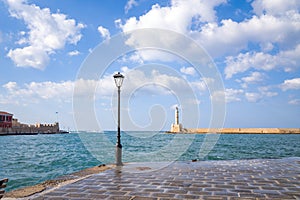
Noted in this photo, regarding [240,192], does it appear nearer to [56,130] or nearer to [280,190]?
[280,190]

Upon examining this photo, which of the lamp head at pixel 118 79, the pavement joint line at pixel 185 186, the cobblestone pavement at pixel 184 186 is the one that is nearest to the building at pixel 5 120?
the lamp head at pixel 118 79

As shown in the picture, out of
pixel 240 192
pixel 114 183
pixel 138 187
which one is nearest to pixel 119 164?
pixel 114 183

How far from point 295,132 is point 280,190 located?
14312cm

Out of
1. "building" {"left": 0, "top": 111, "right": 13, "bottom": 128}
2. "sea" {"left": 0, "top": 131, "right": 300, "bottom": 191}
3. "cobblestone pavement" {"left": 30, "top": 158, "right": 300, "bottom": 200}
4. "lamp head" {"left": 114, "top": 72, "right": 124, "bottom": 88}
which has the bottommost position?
"sea" {"left": 0, "top": 131, "right": 300, "bottom": 191}

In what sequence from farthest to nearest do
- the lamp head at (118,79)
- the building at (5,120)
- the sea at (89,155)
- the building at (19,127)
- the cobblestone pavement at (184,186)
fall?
the building at (19,127), the building at (5,120), the sea at (89,155), the lamp head at (118,79), the cobblestone pavement at (184,186)

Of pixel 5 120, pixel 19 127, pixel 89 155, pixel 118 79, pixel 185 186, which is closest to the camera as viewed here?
pixel 185 186

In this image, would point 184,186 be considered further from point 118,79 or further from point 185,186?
point 118,79

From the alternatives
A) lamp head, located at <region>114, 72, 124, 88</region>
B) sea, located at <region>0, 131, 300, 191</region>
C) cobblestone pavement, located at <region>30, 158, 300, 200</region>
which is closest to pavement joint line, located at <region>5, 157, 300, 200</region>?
cobblestone pavement, located at <region>30, 158, 300, 200</region>

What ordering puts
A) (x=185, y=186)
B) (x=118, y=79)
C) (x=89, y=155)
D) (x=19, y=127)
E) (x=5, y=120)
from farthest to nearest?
(x=19, y=127) → (x=5, y=120) → (x=89, y=155) → (x=118, y=79) → (x=185, y=186)

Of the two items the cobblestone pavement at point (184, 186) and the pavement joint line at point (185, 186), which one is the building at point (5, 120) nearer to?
the pavement joint line at point (185, 186)

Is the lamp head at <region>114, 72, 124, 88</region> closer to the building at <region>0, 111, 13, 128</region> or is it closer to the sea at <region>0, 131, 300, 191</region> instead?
the sea at <region>0, 131, 300, 191</region>

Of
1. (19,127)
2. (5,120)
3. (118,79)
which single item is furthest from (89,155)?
(19,127)

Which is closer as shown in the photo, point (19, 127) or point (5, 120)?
point (5, 120)

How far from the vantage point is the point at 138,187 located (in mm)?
7602
